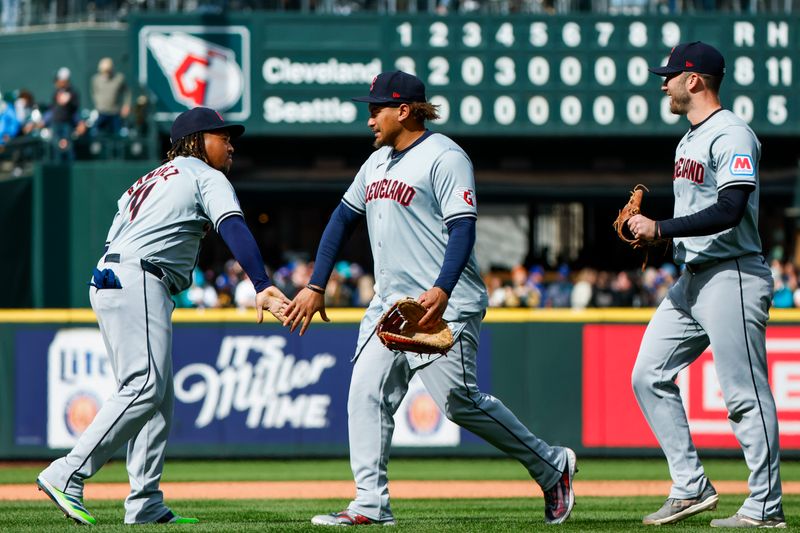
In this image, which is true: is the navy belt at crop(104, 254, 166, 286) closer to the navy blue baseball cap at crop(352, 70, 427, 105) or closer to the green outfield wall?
the navy blue baseball cap at crop(352, 70, 427, 105)

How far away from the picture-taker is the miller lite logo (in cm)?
1568

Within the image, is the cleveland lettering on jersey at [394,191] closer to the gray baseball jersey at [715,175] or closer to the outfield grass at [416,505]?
the gray baseball jersey at [715,175]

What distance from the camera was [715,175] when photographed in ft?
17.8

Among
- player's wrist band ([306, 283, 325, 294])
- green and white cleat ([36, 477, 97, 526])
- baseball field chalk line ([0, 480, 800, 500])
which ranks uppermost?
player's wrist band ([306, 283, 325, 294])

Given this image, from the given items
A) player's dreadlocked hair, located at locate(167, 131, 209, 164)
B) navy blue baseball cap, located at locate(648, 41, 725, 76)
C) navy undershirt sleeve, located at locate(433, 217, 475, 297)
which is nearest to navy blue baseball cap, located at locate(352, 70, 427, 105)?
navy undershirt sleeve, located at locate(433, 217, 475, 297)

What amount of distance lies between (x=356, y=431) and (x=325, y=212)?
→ 14170 mm

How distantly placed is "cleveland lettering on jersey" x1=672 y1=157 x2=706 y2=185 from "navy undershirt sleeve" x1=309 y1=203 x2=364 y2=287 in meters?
1.32

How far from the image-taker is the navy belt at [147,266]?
215 inches

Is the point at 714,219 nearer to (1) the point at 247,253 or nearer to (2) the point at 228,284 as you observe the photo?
(1) the point at 247,253

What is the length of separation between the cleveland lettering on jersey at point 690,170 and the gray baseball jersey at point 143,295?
5.81ft

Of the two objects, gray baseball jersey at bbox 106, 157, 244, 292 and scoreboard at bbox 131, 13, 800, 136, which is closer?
gray baseball jersey at bbox 106, 157, 244, 292

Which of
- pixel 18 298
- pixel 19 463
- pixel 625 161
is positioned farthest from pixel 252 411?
pixel 625 161

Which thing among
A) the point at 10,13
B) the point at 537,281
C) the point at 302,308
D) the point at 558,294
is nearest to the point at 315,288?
the point at 302,308

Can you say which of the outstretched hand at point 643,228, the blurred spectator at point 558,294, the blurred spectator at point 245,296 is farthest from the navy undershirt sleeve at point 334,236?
the blurred spectator at point 558,294
